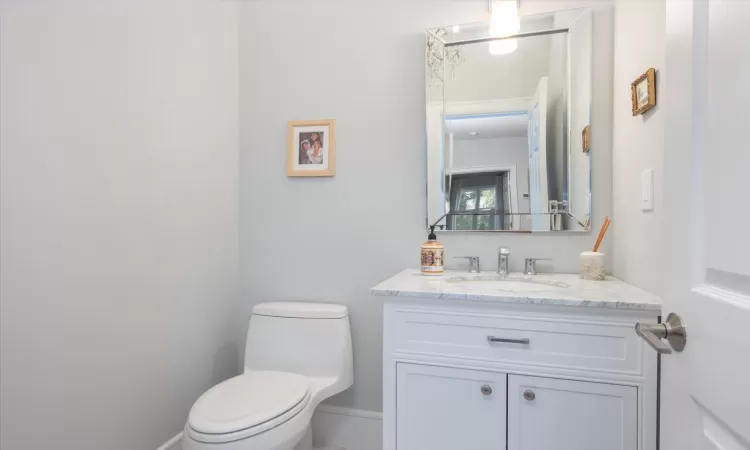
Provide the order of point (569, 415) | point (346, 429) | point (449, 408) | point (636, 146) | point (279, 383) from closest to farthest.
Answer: point (569, 415) < point (449, 408) < point (636, 146) < point (279, 383) < point (346, 429)

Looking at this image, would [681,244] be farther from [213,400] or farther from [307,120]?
[307,120]

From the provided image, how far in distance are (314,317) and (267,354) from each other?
0.88 ft

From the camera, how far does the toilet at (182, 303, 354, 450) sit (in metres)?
1.18

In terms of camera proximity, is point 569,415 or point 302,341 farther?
point 302,341

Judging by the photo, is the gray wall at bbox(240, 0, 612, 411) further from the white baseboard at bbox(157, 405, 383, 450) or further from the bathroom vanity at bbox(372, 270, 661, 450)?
the bathroom vanity at bbox(372, 270, 661, 450)

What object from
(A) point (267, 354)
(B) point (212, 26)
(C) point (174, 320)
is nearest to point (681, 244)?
(A) point (267, 354)

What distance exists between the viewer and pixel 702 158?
0.58 m

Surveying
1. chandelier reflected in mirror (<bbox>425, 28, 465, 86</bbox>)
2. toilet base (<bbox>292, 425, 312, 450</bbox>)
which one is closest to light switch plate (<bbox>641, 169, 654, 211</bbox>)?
chandelier reflected in mirror (<bbox>425, 28, 465, 86</bbox>)

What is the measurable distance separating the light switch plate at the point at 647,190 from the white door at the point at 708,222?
0.63m

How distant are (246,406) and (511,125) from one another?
1.49 metres

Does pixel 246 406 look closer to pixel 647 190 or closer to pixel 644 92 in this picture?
pixel 647 190

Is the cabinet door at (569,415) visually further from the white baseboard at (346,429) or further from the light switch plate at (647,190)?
the white baseboard at (346,429)

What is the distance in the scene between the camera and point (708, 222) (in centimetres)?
56

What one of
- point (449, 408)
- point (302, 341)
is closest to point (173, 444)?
point (302, 341)
